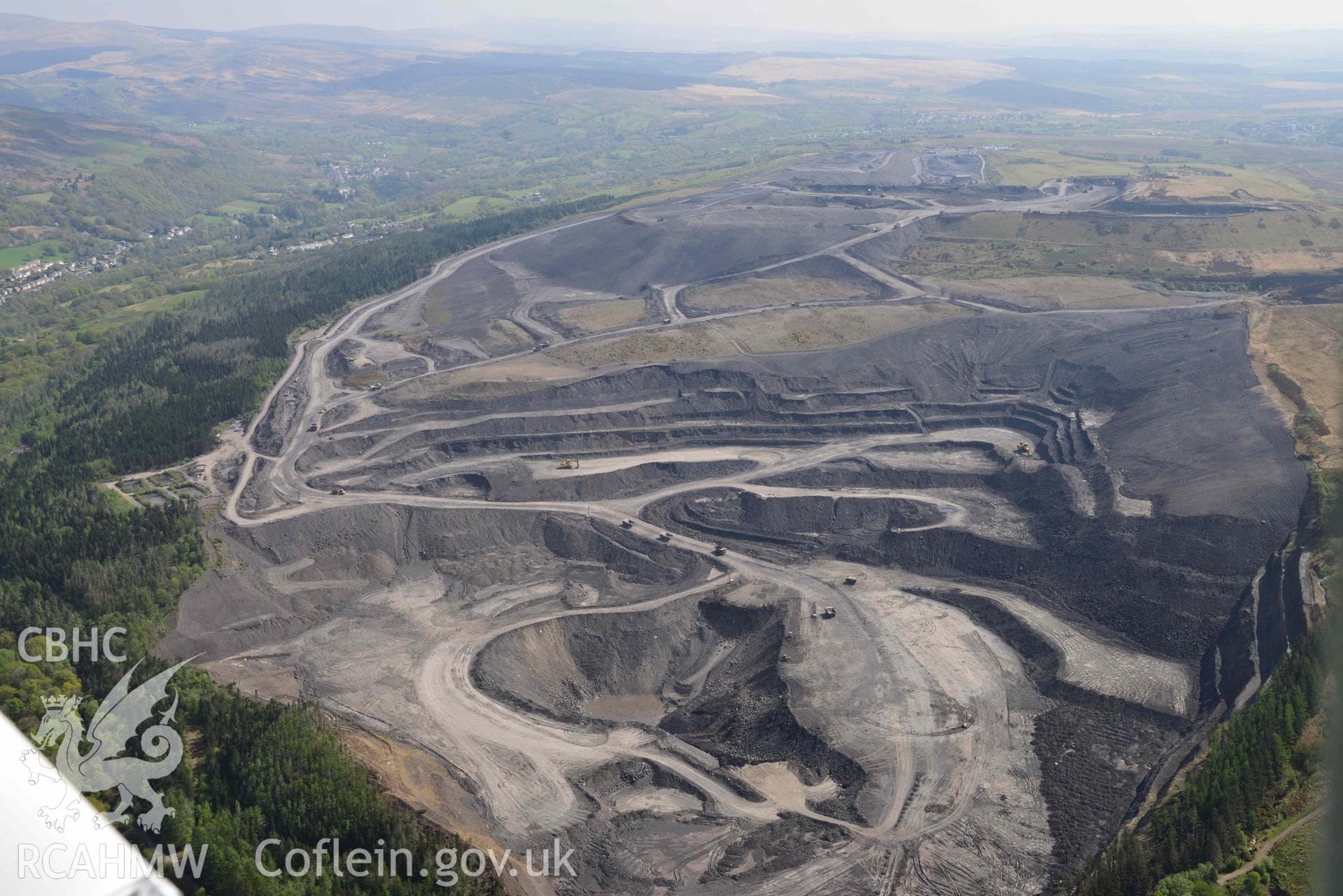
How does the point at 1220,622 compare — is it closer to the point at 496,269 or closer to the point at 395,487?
the point at 395,487

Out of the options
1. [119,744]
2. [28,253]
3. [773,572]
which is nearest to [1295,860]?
[773,572]

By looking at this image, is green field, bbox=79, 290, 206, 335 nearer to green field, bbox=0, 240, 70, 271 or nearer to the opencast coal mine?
the opencast coal mine

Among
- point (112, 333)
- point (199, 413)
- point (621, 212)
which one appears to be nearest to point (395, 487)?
point (199, 413)

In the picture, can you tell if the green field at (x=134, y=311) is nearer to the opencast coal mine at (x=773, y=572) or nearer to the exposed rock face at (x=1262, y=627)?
the opencast coal mine at (x=773, y=572)

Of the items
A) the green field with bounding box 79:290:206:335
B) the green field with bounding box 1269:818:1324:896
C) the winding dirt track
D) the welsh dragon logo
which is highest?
the green field with bounding box 1269:818:1324:896

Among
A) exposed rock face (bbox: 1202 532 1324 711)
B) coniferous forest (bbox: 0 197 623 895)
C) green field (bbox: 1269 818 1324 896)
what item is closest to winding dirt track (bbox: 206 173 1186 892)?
exposed rock face (bbox: 1202 532 1324 711)

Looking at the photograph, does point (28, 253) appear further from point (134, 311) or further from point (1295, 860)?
point (1295, 860)
